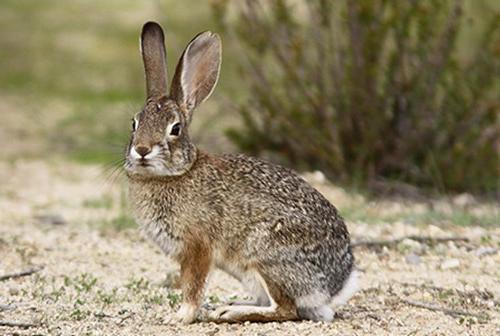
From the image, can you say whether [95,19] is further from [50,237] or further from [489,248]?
[489,248]

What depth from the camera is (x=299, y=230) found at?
480 cm

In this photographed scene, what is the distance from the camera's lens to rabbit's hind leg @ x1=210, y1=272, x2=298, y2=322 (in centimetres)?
476

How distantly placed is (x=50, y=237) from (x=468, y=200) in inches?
139

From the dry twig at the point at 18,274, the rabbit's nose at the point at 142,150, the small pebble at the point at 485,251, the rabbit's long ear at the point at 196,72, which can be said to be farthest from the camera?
the small pebble at the point at 485,251

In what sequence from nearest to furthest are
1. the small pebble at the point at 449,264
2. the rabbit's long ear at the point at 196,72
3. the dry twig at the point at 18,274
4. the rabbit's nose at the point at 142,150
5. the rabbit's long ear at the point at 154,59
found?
1. the rabbit's nose at the point at 142,150
2. the rabbit's long ear at the point at 196,72
3. the rabbit's long ear at the point at 154,59
4. the dry twig at the point at 18,274
5. the small pebble at the point at 449,264

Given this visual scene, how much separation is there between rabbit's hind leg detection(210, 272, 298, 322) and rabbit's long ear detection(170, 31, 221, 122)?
876mm

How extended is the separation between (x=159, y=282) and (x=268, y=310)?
133 cm

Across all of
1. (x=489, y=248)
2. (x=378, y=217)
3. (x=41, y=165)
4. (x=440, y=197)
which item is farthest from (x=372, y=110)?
(x=41, y=165)

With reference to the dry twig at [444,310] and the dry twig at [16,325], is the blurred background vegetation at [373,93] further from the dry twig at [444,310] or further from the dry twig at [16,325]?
the dry twig at [16,325]

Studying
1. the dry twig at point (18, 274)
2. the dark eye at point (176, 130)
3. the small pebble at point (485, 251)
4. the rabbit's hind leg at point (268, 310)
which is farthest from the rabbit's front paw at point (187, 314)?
the small pebble at point (485, 251)

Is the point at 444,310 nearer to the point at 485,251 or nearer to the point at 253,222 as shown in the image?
the point at 253,222

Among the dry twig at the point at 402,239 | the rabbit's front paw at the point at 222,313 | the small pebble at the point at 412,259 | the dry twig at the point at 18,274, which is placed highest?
the rabbit's front paw at the point at 222,313

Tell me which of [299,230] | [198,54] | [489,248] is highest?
[198,54]

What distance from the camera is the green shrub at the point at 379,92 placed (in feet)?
29.3
